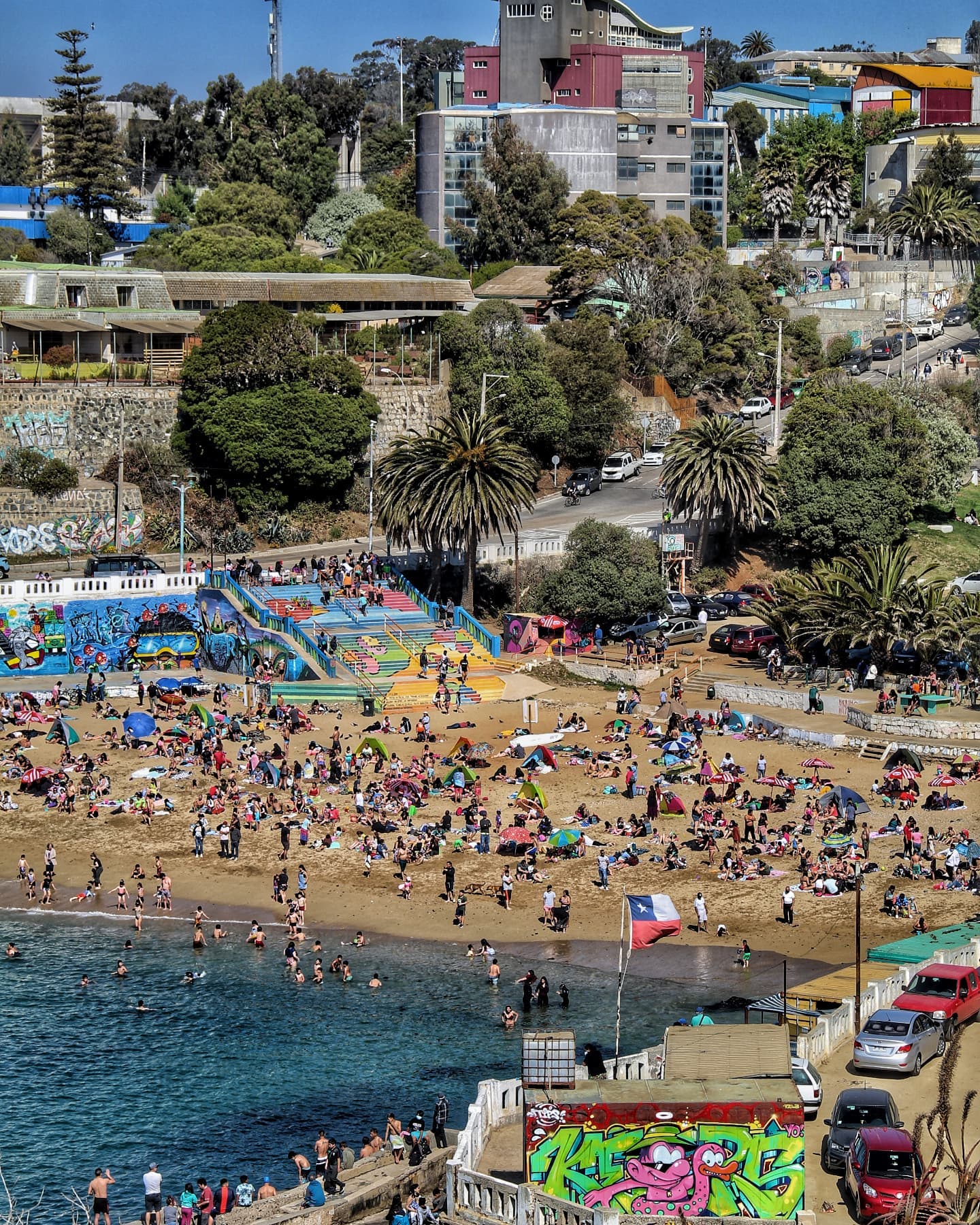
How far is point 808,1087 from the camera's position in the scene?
31.6 metres

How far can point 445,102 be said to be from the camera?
159 meters

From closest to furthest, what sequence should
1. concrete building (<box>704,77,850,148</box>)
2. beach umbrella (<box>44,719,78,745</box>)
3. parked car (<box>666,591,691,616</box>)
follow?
beach umbrella (<box>44,719,78,745</box>) < parked car (<box>666,591,691,616</box>) < concrete building (<box>704,77,850,148</box>)

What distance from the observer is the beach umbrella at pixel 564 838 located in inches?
2071

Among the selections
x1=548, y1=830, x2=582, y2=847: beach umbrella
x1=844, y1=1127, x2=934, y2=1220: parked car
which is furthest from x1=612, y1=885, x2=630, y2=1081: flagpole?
x1=844, y1=1127, x2=934, y2=1220: parked car

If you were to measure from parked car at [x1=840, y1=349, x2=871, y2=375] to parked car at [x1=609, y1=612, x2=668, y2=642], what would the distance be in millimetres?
42036

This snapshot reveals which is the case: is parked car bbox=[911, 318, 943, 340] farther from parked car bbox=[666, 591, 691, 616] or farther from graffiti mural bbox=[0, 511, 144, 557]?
graffiti mural bbox=[0, 511, 144, 557]

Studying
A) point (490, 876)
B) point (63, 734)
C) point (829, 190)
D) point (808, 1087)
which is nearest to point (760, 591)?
point (63, 734)

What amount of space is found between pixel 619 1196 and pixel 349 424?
62635 millimetres

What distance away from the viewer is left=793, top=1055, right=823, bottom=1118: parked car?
31516mm

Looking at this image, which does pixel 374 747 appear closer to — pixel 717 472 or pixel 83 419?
pixel 717 472

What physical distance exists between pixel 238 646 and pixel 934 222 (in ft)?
262

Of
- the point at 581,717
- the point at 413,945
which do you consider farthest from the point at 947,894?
the point at 581,717

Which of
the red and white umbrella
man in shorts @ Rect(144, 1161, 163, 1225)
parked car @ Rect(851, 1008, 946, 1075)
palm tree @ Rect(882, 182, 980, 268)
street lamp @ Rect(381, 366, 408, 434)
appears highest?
palm tree @ Rect(882, 182, 980, 268)

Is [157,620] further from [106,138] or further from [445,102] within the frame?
[445,102]
